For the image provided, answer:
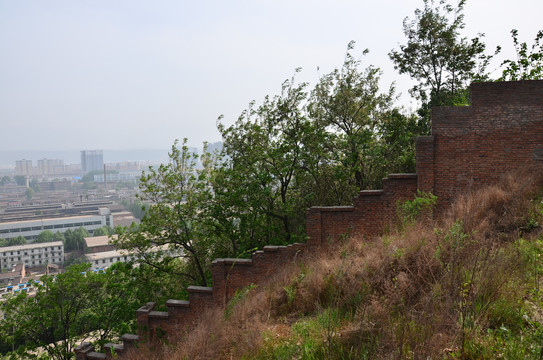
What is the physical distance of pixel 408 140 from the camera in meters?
15.5

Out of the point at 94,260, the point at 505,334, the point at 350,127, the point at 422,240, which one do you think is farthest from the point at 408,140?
the point at 94,260

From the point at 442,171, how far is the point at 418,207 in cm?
126

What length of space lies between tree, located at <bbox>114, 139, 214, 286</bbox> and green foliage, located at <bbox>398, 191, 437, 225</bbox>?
26.1 feet

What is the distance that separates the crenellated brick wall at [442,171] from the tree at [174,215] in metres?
4.74

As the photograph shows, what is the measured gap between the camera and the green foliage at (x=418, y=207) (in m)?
9.24

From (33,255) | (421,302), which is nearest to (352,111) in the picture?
(421,302)

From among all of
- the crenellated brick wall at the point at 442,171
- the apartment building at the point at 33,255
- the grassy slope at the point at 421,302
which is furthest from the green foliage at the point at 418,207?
the apartment building at the point at 33,255

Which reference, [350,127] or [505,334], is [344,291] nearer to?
[505,334]

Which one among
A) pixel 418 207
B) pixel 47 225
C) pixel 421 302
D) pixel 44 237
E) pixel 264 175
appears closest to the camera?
pixel 421 302

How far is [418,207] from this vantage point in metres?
9.32

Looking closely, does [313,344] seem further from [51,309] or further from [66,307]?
[51,309]

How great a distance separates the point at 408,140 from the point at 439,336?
1256cm

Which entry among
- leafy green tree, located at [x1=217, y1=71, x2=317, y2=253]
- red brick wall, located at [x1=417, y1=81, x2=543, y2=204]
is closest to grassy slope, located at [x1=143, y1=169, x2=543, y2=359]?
red brick wall, located at [x1=417, y1=81, x2=543, y2=204]

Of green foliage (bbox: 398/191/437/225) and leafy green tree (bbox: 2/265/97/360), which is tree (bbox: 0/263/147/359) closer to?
leafy green tree (bbox: 2/265/97/360)
